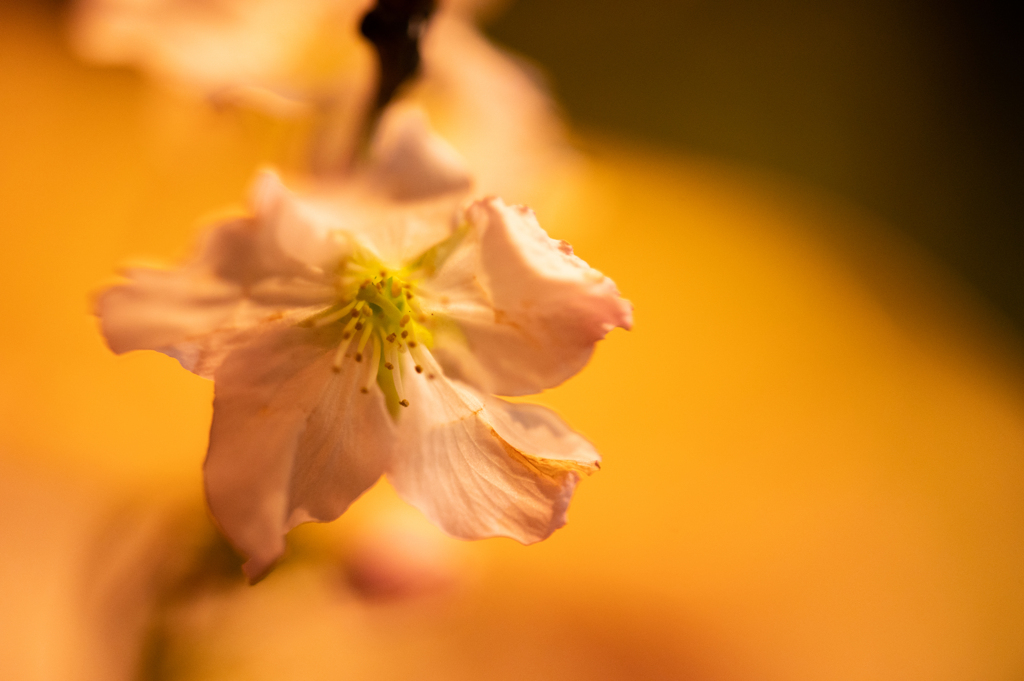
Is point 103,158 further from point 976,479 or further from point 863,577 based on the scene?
point 976,479

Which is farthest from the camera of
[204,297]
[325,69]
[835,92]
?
[835,92]

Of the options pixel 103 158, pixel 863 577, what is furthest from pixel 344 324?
pixel 103 158

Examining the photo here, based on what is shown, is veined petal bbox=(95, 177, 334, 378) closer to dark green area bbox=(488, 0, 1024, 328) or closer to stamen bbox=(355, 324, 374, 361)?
stamen bbox=(355, 324, 374, 361)

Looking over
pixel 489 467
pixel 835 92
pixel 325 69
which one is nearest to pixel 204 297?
pixel 489 467

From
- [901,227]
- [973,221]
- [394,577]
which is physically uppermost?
[973,221]

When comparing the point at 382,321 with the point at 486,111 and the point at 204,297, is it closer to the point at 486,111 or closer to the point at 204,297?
the point at 204,297

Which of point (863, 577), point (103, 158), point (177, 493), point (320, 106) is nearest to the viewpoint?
point (320, 106)
